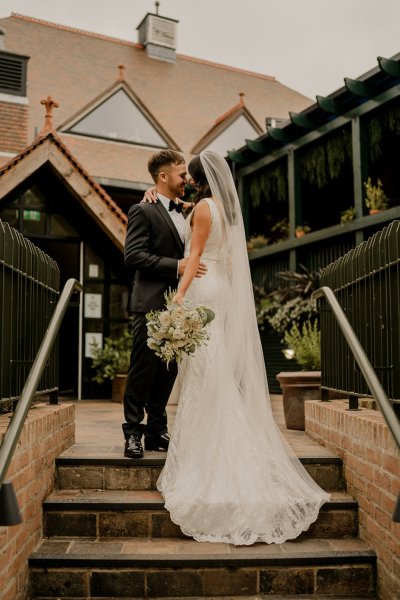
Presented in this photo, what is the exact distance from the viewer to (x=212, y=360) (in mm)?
3771

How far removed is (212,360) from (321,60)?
2936cm

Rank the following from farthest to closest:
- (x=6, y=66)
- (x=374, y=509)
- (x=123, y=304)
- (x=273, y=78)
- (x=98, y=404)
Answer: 1. (x=273, y=78)
2. (x=6, y=66)
3. (x=123, y=304)
4. (x=98, y=404)
5. (x=374, y=509)

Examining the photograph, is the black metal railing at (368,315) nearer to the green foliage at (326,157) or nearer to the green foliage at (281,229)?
the green foliage at (326,157)

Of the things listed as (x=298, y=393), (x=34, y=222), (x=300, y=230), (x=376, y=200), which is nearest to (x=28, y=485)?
(x=298, y=393)

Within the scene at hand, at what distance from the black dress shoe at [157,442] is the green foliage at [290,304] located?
525 centimetres

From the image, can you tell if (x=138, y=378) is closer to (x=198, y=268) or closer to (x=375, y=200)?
(x=198, y=268)

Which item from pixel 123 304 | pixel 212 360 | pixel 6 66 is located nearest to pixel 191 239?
pixel 212 360

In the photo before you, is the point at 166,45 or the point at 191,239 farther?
the point at 166,45

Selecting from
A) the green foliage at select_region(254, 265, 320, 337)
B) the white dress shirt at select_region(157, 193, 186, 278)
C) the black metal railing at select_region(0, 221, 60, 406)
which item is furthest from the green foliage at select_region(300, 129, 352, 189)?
the black metal railing at select_region(0, 221, 60, 406)

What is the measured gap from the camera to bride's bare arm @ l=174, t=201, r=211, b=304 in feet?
12.4

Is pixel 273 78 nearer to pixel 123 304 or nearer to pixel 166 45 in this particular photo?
pixel 166 45

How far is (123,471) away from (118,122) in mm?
11308

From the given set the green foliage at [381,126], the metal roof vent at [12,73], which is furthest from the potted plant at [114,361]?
the metal roof vent at [12,73]

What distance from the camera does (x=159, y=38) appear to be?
787 inches
